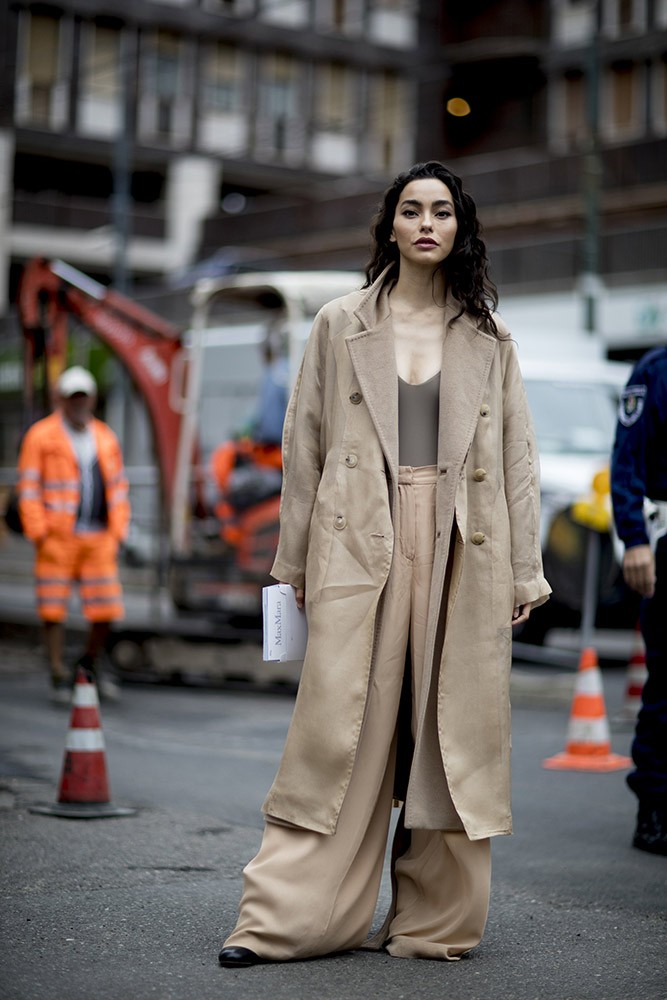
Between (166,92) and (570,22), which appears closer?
(570,22)

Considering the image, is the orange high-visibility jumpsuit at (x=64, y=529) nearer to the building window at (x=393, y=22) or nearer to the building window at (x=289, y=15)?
the building window at (x=289, y=15)

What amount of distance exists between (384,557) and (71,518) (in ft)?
20.1

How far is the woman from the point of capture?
3.90 meters

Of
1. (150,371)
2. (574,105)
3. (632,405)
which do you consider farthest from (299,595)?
(574,105)

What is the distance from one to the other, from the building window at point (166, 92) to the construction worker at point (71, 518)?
33870 millimetres

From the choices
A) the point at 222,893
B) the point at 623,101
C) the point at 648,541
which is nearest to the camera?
the point at 222,893

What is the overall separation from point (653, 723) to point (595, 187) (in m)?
15.7

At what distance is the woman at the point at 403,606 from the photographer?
3.90 metres

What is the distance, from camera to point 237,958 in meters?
3.81

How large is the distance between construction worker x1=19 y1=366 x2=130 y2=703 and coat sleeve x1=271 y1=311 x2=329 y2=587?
18.9 feet

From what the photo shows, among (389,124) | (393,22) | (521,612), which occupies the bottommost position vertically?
(521,612)

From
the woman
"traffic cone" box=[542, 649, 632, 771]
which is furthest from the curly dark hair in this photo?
"traffic cone" box=[542, 649, 632, 771]

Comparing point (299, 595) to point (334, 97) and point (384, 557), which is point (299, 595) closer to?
point (384, 557)

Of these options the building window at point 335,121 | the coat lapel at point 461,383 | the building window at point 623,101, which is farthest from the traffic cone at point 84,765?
the building window at point 335,121
